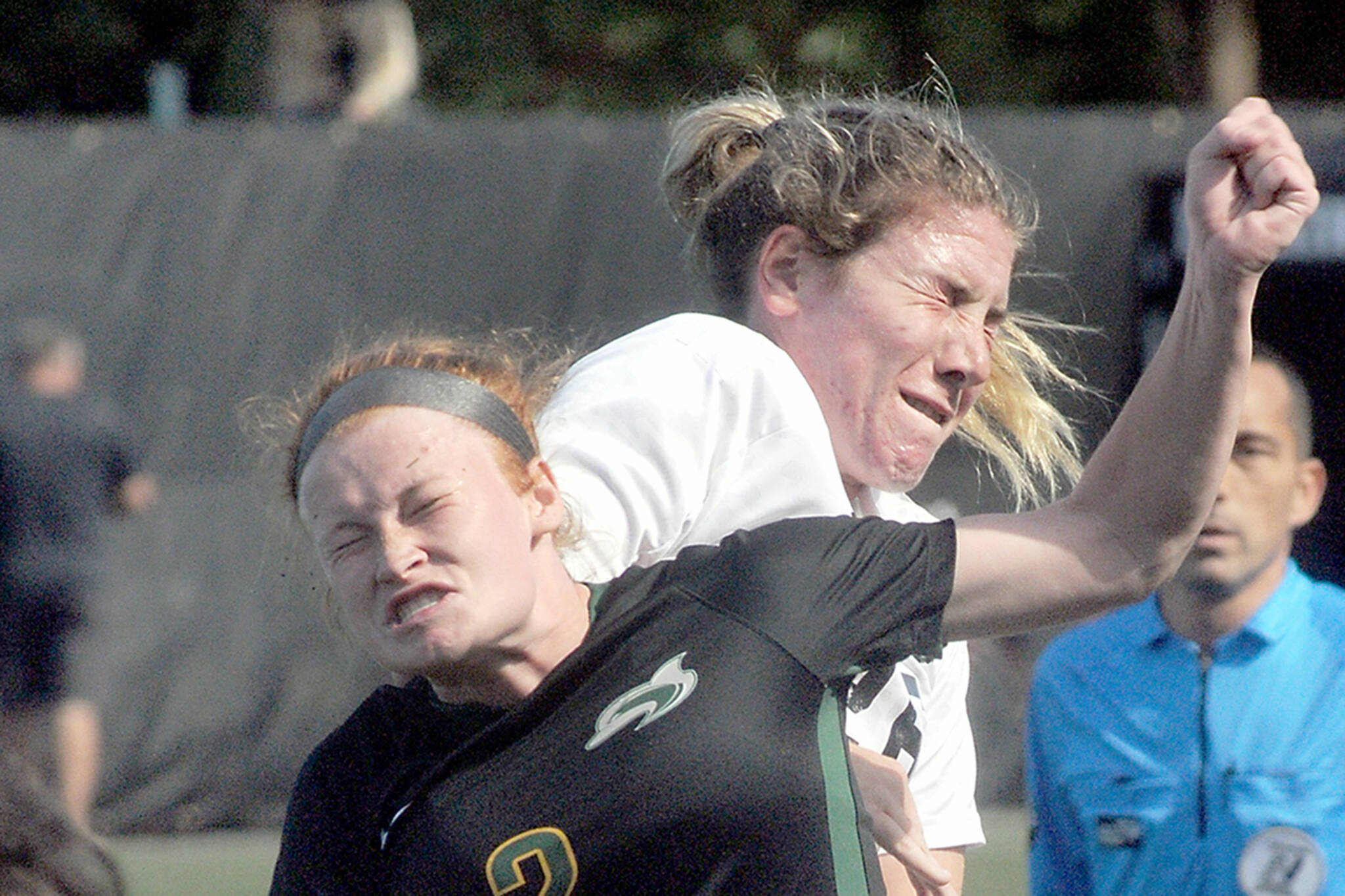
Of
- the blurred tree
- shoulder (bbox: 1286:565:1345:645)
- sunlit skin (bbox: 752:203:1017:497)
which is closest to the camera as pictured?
sunlit skin (bbox: 752:203:1017:497)

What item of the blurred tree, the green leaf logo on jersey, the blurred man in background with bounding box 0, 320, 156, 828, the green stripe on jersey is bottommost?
the blurred man in background with bounding box 0, 320, 156, 828

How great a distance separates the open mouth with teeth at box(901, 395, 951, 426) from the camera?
2248mm

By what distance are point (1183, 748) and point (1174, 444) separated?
1.71m

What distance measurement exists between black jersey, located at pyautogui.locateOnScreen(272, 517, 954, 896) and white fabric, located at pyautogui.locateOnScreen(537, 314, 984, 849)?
0.14 metres

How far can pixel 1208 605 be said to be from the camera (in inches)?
139

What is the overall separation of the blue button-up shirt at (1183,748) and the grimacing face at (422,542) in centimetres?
179

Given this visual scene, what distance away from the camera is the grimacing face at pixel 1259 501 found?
→ 360 centimetres

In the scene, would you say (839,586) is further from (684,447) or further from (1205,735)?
(1205,735)

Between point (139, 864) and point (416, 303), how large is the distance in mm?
2126

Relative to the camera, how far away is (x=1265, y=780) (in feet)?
10.9

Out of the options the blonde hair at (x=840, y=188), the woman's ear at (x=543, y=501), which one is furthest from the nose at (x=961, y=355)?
the woman's ear at (x=543, y=501)

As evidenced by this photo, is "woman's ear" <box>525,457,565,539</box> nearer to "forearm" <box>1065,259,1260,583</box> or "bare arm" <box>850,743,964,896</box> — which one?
"bare arm" <box>850,743,964,896</box>

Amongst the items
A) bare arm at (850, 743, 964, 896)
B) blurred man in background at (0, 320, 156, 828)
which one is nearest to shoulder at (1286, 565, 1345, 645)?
bare arm at (850, 743, 964, 896)

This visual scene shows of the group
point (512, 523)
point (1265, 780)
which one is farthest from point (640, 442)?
point (1265, 780)
